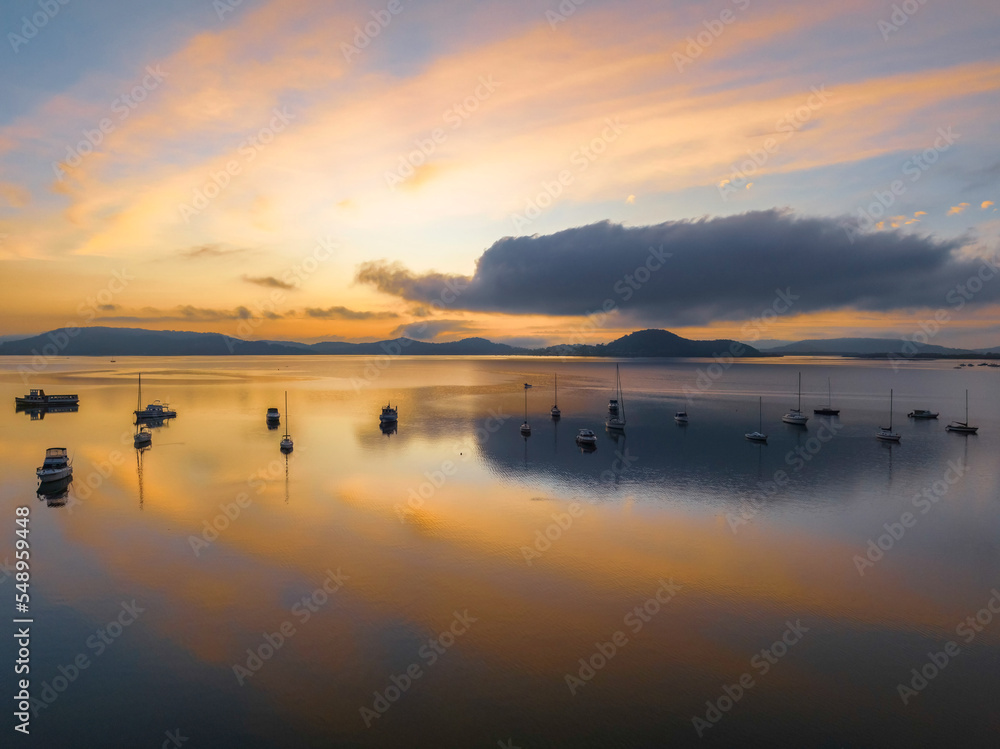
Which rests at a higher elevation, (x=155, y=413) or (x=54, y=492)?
(x=155, y=413)

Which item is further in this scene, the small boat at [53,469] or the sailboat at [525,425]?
the sailboat at [525,425]

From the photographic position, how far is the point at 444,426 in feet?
269

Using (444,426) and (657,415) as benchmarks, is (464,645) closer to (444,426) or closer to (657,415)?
(444,426)

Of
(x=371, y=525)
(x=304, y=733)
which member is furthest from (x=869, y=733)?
(x=371, y=525)

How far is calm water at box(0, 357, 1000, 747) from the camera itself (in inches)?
680

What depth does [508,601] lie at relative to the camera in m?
24.9

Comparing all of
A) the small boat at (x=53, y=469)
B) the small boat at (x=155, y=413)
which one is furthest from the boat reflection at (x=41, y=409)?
the small boat at (x=53, y=469)

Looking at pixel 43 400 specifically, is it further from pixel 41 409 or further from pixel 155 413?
pixel 155 413

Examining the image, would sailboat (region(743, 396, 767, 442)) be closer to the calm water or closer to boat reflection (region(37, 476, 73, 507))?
the calm water

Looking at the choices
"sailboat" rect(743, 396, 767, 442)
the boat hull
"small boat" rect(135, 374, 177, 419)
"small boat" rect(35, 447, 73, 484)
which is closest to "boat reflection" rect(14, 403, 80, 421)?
"small boat" rect(135, 374, 177, 419)

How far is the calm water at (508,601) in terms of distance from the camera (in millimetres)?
17281

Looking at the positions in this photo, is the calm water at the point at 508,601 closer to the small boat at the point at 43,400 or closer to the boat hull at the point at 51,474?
the boat hull at the point at 51,474

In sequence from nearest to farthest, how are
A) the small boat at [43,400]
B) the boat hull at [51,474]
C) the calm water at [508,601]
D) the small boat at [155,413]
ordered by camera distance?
the calm water at [508,601] → the boat hull at [51,474] → the small boat at [155,413] → the small boat at [43,400]

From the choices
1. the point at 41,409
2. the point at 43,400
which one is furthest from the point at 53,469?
the point at 43,400
